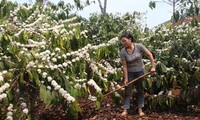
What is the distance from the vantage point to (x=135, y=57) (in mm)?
6145

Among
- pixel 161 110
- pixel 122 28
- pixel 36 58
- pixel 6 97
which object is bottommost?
pixel 161 110

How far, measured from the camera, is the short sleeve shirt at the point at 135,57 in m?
6.13

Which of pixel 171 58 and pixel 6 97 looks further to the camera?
pixel 171 58

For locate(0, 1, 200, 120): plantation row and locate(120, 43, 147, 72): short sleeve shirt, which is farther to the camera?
locate(120, 43, 147, 72): short sleeve shirt

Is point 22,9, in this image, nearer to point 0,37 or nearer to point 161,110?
point 0,37

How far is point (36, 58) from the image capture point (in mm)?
4824

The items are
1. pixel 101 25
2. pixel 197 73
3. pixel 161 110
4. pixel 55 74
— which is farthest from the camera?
pixel 101 25

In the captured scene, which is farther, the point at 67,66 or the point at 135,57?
the point at 135,57

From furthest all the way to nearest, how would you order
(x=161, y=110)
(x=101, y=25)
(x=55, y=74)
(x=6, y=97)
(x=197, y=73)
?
1. (x=101, y=25)
2. (x=161, y=110)
3. (x=197, y=73)
4. (x=55, y=74)
5. (x=6, y=97)

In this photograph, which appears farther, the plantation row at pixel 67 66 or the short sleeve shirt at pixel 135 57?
the short sleeve shirt at pixel 135 57

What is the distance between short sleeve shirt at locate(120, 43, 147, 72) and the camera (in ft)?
20.1

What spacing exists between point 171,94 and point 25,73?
287 centimetres

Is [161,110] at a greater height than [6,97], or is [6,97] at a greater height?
[6,97]

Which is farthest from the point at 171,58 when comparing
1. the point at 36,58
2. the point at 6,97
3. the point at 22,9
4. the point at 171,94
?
the point at 6,97
